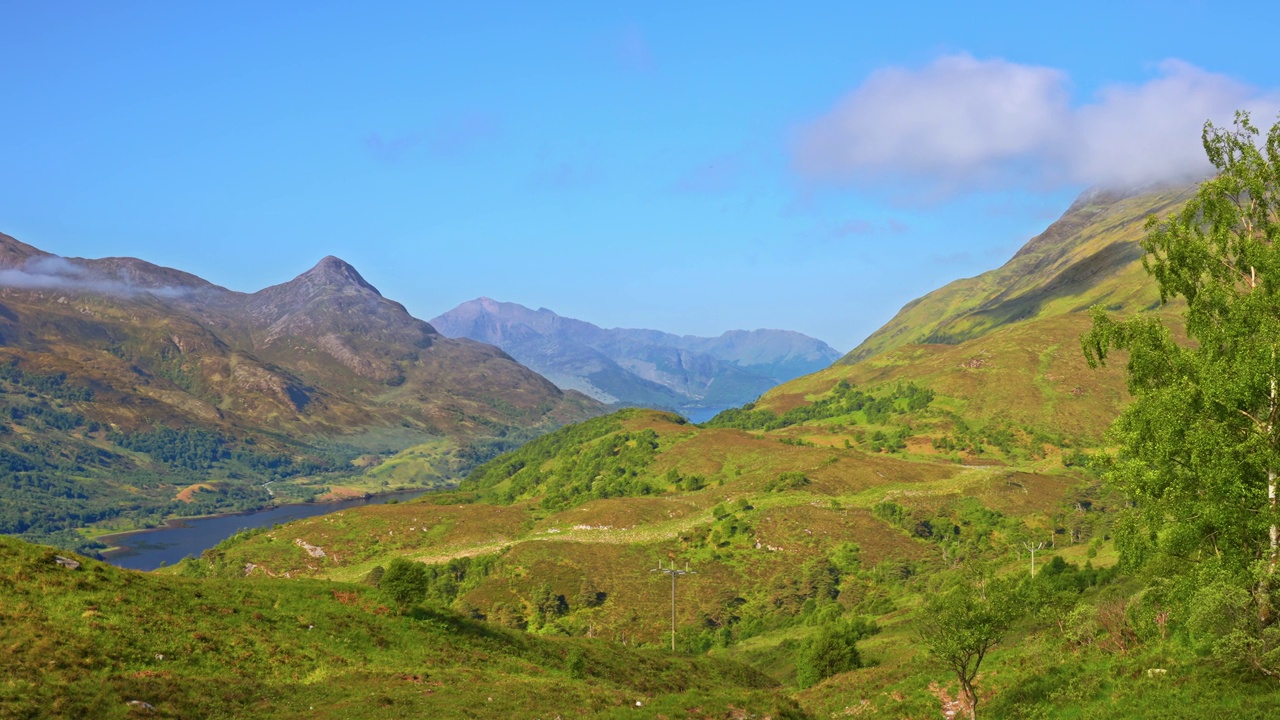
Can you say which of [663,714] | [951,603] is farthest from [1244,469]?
[663,714]

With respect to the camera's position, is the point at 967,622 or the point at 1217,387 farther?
the point at 967,622

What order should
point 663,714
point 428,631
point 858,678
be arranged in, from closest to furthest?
point 663,714 → point 428,631 → point 858,678

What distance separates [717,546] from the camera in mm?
179625

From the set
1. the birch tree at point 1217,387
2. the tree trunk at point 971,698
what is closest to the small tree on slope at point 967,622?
the tree trunk at point 971,698

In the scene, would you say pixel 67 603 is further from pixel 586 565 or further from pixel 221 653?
pixel 586 565

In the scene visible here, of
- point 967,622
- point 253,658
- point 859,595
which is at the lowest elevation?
point 859,595

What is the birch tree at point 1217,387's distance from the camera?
31.6 metres

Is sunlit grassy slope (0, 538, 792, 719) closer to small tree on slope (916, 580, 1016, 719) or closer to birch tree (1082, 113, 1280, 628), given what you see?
small tree on slope (916, 580, 1016, 719)

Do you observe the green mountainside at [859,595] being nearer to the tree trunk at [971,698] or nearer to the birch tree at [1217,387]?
the tree trunk at [971,698]

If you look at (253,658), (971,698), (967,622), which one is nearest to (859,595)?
(971,698)

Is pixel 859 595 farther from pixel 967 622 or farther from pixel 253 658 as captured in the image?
pixel 253 658

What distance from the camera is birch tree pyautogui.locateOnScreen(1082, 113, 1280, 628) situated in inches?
1243

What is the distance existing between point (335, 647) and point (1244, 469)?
49914 millimetres

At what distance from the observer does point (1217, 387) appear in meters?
31.7
